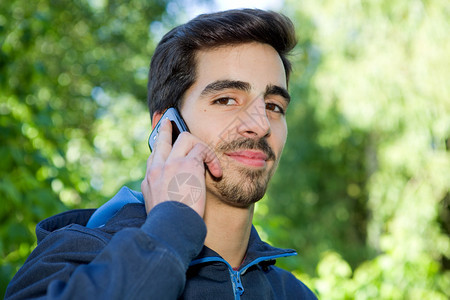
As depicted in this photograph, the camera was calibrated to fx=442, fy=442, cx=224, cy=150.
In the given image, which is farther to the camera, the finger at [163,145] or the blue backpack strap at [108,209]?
the blue backpack strap at [108,209]

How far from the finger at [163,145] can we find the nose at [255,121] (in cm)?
25

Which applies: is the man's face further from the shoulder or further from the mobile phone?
the shoulder

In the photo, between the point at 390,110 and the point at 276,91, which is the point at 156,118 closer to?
the point at 276,91

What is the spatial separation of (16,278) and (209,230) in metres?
0.61

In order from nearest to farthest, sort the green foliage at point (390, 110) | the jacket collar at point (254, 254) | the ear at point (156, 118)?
the jacket collar at point (254, 254)
the ear at point (156, 118)
the green foliage at point (390, 110)

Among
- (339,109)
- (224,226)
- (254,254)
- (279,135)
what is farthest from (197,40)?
(339,109)

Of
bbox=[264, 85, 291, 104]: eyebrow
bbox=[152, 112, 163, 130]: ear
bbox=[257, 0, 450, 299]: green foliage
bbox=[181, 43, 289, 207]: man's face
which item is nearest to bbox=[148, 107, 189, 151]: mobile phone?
bbox=[181, 43, 289, 207]: man's face

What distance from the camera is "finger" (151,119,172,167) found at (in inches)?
46.1

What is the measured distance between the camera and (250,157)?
1444 millimetres

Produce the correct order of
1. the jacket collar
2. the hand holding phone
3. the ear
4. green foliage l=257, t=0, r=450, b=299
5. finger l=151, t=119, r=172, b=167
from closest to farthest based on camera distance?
the hand holding phone < finger l=151, t=119, r=172, b=167 < the jacket collar < the ear < green foliage l=257, t=0, r=450, b=299

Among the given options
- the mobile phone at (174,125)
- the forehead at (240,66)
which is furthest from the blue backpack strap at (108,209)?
the forehead at (240,66)

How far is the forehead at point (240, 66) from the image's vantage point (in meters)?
1.51

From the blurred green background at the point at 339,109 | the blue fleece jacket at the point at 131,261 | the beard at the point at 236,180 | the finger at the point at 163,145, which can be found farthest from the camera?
the blurred green background at the point at 339,109

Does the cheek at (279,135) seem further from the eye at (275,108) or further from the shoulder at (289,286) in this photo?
the shoulder at (289,286)
